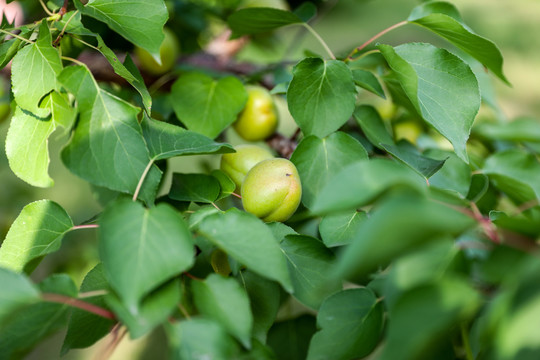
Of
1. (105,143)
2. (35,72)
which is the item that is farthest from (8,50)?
(105,143)

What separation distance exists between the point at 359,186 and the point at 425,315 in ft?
0.26

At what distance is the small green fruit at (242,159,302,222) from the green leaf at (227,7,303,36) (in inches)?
8.7

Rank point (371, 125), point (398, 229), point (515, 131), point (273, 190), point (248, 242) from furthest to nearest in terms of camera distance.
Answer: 1. point (515, 131)
2. point (371, 125)
3. point (273, 190)
4. point (248, 242)
5. point (398, 229)

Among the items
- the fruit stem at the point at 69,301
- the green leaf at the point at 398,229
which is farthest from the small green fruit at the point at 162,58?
the green leaf at the point at 398,229

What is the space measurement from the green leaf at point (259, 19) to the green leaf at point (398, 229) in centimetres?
42

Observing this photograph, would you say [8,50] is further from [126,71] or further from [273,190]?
[273,190]

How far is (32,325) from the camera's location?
13.5 inches

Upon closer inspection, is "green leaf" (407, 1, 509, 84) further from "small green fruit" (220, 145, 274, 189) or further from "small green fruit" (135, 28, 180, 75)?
"small green fruit" (135, 28, 180, 75)

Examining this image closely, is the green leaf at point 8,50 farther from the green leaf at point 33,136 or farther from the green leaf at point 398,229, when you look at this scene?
the green leaf at point 398,229

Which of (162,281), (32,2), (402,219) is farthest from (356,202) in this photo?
(32,2)

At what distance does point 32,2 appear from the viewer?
2.57ft

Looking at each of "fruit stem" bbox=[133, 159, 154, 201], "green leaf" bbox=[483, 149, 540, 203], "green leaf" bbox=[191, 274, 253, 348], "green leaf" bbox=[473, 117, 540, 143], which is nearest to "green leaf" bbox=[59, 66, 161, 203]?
"fruit stem" bbox=[133, 159, 154, 201]

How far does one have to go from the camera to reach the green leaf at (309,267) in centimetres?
41

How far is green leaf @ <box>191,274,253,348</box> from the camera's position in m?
0.32
